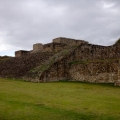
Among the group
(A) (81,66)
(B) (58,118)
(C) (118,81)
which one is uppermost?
(A) (81,66)

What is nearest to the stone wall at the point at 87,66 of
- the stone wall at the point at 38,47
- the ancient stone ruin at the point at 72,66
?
the ancient stone ruin at the point at 72,66

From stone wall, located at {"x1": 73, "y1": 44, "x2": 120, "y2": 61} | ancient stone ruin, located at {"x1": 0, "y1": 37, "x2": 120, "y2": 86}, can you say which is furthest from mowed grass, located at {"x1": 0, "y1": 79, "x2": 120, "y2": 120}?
stone wall, located at {"x1": 73, "y1": 44, "x2": 120, "y2": 61}

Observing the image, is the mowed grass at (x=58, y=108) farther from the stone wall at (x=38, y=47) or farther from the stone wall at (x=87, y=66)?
the stone wall at (x=38, y=47)

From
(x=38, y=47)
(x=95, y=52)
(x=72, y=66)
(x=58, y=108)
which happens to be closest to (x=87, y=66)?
(x=72, y=66)

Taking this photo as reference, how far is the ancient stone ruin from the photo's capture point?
18531mm

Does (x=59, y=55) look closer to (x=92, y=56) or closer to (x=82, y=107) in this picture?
(x=92, y=56)

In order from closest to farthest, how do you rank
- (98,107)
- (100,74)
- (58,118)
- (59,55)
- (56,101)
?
1. (58,118)
2. (98,107)
3. (56,101)
4. (100,74)
5. (59,55)

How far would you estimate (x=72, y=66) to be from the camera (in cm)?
2206

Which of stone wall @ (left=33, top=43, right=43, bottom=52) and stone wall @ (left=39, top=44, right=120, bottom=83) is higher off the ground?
stone wall @ (left=33, top=43, right=43, bottom=52)

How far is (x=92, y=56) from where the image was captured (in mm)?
24328

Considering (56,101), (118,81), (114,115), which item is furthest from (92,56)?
(114,115)

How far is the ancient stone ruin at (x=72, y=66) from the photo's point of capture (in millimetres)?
18531

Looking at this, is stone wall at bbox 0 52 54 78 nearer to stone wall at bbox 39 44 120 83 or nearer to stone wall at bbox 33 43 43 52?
stone wall at bbox 39 44 120 83

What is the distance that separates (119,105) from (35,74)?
12335 mm
